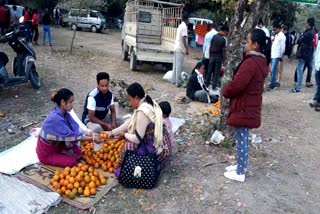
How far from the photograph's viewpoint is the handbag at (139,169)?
393 centimetres

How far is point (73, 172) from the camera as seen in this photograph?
3.89 meters

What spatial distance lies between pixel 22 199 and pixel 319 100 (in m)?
7.02

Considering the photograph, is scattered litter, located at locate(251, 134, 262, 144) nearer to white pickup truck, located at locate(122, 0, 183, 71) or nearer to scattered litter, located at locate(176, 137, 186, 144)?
scattered litter, located at locate(176, 137, 186, 144)

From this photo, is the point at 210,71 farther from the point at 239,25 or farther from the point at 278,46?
the point at 239,25

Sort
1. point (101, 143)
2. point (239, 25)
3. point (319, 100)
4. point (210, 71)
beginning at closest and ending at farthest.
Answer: point (101, 143), point (239, 25), point (319, 100), point (210, 71)

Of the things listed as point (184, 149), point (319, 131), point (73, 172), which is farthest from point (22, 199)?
point (319, 131)

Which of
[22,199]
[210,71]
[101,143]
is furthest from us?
[210,71]

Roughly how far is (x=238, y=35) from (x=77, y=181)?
3213 mm

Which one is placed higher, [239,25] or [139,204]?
[239,25]

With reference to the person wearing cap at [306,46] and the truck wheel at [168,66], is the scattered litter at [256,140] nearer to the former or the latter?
the person wearing cap at [306,46]

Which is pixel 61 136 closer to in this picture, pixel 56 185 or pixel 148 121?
pixel 56 185

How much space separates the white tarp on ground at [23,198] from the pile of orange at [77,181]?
0.39ft

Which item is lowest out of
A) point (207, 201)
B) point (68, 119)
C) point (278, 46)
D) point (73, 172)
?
point (207, 201)

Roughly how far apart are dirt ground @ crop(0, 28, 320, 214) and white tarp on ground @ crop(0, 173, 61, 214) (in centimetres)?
13
